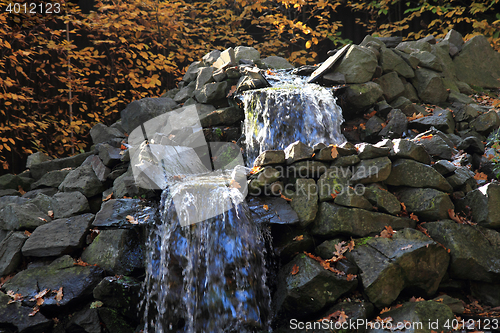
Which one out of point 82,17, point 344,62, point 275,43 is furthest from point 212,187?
point 275,43

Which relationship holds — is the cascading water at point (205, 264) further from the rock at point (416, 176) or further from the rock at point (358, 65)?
the rock at point (358, 65)

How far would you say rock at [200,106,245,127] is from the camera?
19.9 feet

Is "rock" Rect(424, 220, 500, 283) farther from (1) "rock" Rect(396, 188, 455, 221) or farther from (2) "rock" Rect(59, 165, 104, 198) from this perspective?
(2) "rock" Rect(59, 165, 104, 198)

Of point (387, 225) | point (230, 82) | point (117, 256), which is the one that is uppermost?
point (230, 82)

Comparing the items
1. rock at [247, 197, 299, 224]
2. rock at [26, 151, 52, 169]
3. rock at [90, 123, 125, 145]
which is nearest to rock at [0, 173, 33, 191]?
rock at [26, 151, 52, 169]

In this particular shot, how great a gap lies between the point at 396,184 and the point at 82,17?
790 cm

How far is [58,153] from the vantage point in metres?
7.80

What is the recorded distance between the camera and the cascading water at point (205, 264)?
367cm

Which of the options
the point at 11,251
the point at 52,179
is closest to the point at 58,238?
the point at 11,251

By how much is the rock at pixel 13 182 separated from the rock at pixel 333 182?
5.41 meters

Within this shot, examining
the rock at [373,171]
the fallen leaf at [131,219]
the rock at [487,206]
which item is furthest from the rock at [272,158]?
the rock at [487,206]

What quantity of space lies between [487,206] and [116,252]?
4.33 meters

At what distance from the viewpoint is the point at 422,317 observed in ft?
10.5

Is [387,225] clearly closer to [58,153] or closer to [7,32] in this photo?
[58,153]
